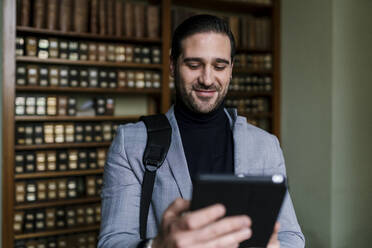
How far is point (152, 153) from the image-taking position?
1.01 meters

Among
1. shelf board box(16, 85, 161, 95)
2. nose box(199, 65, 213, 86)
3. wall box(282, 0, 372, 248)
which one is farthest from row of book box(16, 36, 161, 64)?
nose box(199, 65, 213, 86)

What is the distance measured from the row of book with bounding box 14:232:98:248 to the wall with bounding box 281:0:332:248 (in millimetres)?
1859

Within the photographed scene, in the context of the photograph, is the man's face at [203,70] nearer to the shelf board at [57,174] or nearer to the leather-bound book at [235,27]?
the shelf board at [57,174]

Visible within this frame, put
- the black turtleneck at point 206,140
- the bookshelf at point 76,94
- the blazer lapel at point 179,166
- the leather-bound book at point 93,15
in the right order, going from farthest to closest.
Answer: the leather-bound book at point 93,15
the bookshelf at point 76,94
the black turtleneck at point 206,140
the blazer lapel at point 179,166

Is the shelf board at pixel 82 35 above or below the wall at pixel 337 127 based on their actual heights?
above

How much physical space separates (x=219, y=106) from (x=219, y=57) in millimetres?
182

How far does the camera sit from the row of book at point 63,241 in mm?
2762

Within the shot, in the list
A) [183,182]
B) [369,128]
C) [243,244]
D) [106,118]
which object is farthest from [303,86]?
[243,244]

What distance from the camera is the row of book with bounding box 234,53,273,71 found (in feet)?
11.4

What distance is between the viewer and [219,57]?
1.07m

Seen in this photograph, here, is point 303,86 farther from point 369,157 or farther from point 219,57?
point 219,57

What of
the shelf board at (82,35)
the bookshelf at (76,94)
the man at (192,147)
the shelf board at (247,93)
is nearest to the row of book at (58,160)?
the bookshelf at (76,94)

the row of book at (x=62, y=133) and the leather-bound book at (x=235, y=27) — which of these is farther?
the leather-bound book at (x=235, y=27)

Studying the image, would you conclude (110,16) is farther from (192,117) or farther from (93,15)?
(192,117)
